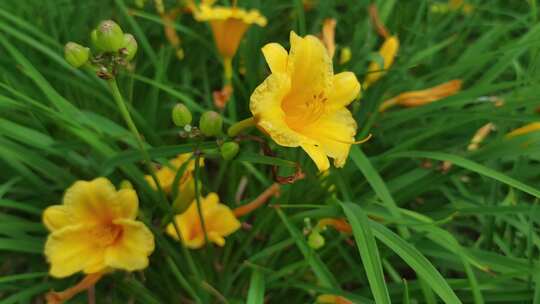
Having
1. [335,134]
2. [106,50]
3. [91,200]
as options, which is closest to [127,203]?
[91,200]

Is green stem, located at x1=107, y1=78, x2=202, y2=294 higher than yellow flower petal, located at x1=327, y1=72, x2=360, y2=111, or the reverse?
yellow flower petal, located at x1=327, y1=72, x2=360, y2=111

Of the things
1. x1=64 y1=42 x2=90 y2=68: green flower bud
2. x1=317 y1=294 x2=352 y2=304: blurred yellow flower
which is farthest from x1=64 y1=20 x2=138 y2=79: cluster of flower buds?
x1=317 y1=294 x2=352 y2=304: blurred yellow flower

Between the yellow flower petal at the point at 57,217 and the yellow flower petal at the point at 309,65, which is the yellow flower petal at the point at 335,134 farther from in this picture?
the yellow flower petal at the point at 57,217

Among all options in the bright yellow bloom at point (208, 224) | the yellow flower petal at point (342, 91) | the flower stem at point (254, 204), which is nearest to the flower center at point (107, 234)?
the bright yellow bloom at point (208, 224)

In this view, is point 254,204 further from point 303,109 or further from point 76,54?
point 76,54

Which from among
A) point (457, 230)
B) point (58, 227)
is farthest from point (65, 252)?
point (457, 230)

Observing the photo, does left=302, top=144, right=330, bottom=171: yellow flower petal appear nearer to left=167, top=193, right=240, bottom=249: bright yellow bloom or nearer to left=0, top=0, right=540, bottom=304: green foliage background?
left=0, top=0, right=540, bottom=304: green foliage background
